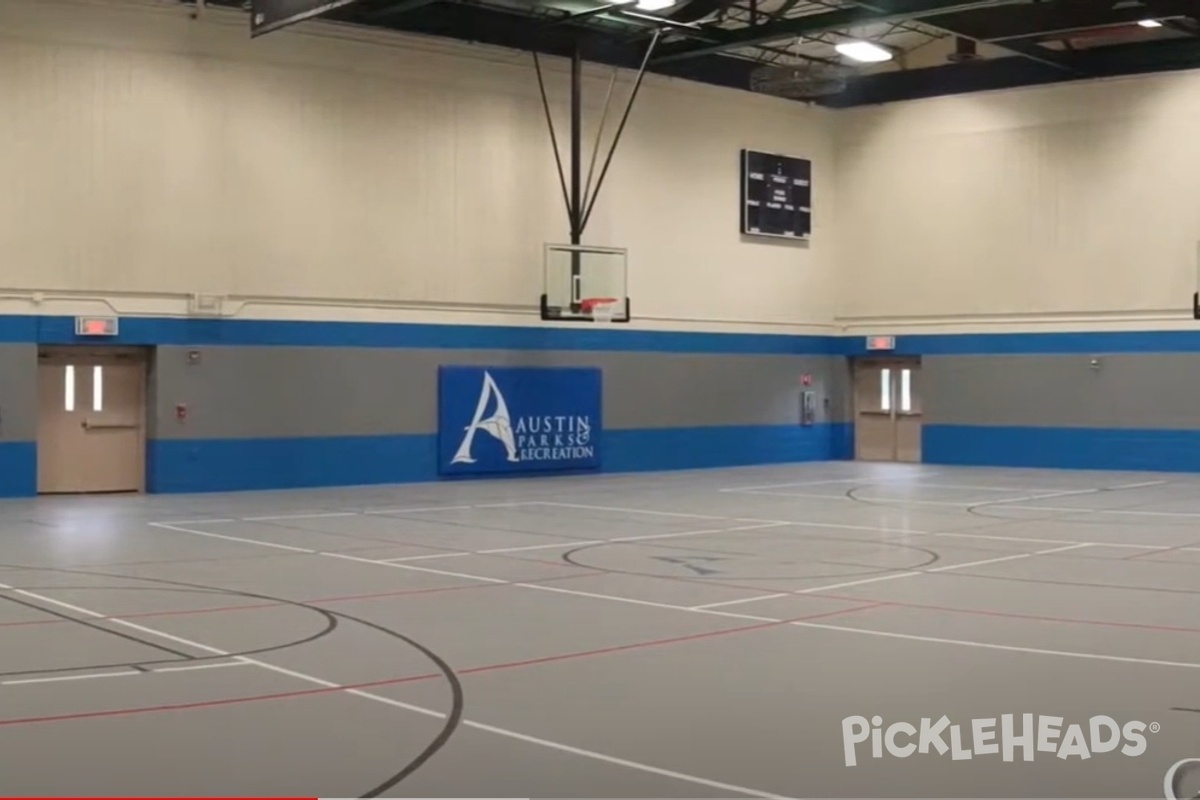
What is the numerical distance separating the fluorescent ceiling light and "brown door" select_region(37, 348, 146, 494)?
14.9 m

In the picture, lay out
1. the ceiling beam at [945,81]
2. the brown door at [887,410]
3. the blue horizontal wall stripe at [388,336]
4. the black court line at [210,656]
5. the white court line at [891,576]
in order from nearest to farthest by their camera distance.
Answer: the black court line at [210,656]
the white court line at [891,576]
the blue horizontal wall stripe at [388,336]
the ceiling beam at [945,81]
the brown door at [887,410]

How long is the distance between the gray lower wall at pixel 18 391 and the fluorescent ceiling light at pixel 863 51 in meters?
16.3

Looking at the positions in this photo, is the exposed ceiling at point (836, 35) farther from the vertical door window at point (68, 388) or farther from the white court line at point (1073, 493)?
the white court line at point (1073, 493)

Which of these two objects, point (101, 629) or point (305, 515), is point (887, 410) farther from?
point (101, 629)

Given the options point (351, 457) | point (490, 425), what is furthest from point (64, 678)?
point (490, 425)

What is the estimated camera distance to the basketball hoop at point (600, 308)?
28109 mm

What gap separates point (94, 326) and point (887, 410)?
63.9 ft

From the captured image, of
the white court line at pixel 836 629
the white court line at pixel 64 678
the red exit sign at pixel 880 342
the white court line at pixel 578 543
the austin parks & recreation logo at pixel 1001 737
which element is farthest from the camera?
the red exit sign at pixel 880 342

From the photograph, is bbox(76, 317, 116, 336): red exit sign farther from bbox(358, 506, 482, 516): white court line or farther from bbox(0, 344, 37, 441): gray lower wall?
bbox(358, 506, 482, 516): white court line

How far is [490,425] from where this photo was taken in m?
27.7

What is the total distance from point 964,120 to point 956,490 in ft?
36.9

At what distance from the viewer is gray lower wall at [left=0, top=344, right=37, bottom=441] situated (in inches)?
878

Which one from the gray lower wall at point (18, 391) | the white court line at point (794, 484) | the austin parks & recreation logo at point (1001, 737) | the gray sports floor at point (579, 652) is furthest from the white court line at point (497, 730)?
the white court line at point (794, 484)

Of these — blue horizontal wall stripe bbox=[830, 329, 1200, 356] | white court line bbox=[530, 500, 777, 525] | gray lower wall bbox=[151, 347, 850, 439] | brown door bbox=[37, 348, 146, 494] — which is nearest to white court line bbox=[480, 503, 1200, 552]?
white court line bbox=[530, 500, 777, 525]
